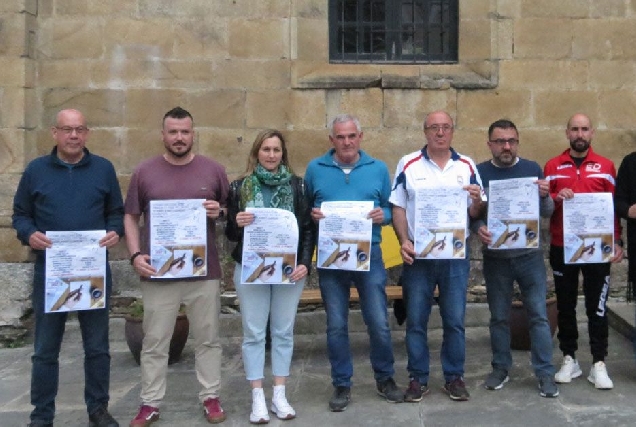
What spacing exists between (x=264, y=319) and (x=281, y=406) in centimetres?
62

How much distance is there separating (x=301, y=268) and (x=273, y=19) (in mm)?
3635

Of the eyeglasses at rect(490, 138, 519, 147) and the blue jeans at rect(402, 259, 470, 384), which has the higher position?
the eyeglasses at rect(490, 138, 519, 147)

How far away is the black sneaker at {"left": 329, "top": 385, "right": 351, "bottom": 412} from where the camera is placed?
529 centimetres

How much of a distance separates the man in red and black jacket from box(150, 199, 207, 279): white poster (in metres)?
2.63

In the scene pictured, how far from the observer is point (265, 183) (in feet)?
16.4

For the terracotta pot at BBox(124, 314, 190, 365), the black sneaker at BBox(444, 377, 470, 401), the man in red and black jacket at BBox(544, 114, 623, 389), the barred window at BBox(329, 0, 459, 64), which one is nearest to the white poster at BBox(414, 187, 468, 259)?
the man in red and black jacket at BBox(544, 114, 623, 389)

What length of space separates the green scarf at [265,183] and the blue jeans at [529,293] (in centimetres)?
167

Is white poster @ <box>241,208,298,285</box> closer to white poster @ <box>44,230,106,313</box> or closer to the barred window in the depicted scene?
white poster @ <box>44,230,106,313</box>

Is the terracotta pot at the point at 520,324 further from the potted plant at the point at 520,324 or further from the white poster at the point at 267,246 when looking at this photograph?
the white poster at the point at 267,246

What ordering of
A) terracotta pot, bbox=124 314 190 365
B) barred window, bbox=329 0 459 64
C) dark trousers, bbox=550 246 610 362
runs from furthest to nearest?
1. barred window, bbox=329 0 459 64
2. terracotta pot, bbox=124 314 190 365
3. dark trousers, bbox=550 246 610 362

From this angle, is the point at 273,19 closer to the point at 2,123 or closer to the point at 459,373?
the point at 2,123

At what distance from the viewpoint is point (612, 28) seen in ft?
25.5

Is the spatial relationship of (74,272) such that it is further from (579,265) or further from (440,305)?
(579,265)

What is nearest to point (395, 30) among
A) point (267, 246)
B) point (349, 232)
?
point (349, 232)
